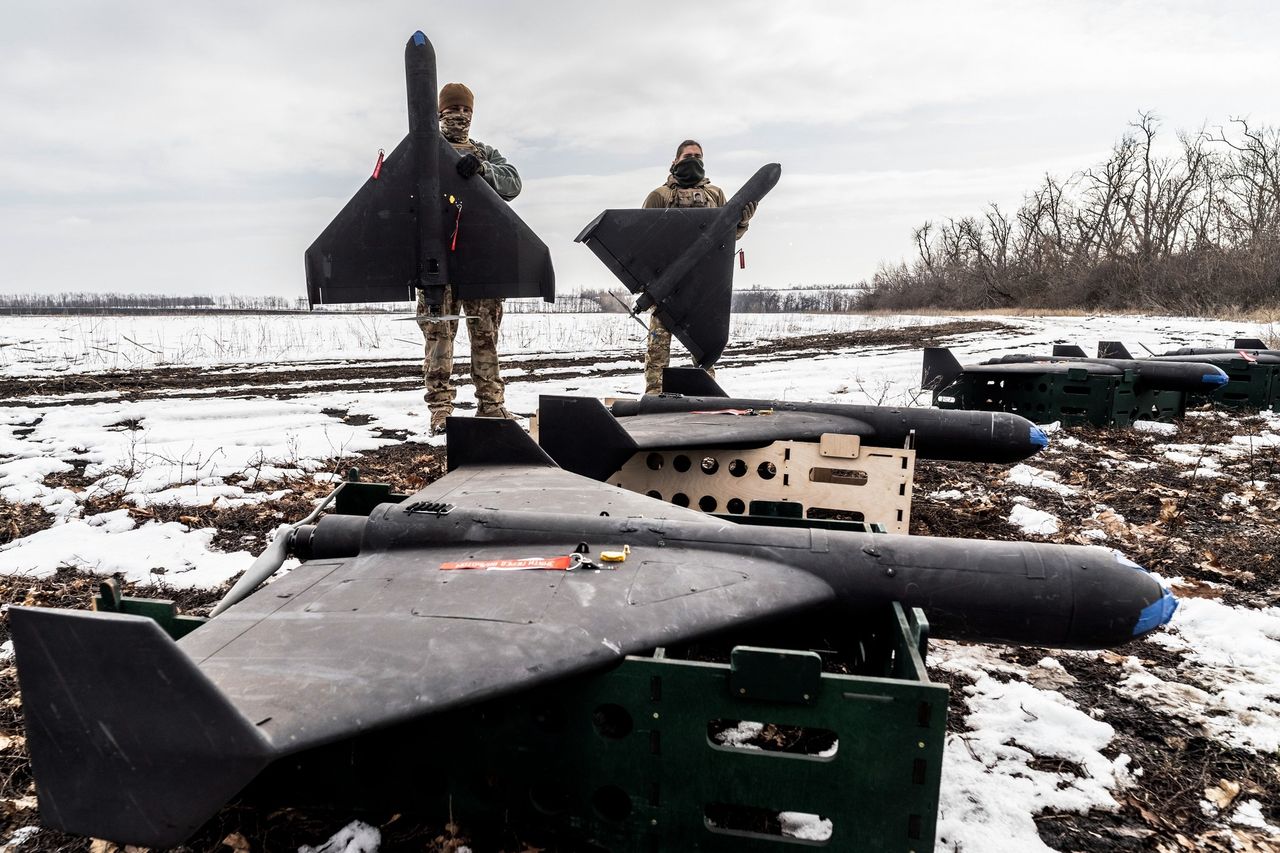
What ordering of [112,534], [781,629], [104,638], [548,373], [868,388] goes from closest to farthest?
1. [104,638]
2. [781,629]
3. [112,534]
4. [868,388]
5. [548,373]

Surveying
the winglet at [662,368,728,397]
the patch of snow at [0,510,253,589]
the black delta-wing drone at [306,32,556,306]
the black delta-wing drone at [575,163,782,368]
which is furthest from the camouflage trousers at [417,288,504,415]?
the patch of snow at [0,510,253,589]

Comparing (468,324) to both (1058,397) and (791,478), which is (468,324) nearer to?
(791,478)

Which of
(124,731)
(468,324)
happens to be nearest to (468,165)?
(468,324)

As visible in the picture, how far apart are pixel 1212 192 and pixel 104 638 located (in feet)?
184

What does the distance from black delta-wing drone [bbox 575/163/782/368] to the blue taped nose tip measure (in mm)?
5886

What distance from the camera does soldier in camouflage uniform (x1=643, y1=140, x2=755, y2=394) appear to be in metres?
9.09

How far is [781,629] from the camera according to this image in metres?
2.99

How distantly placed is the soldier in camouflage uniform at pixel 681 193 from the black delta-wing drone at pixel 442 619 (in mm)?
5472

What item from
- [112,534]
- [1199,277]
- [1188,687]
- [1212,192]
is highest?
[1212,192]

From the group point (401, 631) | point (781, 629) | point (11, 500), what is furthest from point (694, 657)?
point (11, 500)

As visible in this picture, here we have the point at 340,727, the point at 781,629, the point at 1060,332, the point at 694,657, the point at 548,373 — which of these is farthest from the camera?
the point at 1060,332

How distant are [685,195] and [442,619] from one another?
7707 millimetres

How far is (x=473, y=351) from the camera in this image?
8.63 meters

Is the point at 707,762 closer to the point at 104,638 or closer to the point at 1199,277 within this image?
the point at 104,638
